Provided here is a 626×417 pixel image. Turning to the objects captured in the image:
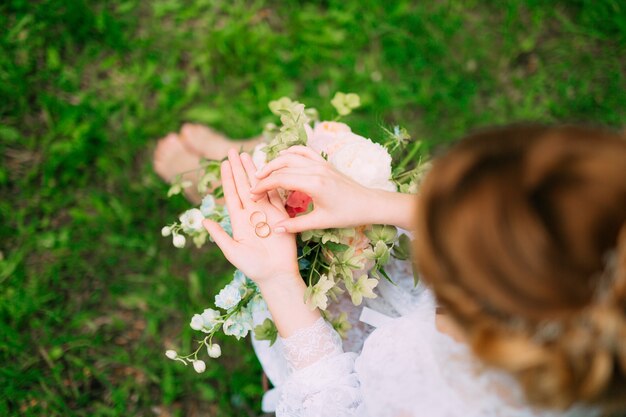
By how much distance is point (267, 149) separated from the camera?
1591 millimetres

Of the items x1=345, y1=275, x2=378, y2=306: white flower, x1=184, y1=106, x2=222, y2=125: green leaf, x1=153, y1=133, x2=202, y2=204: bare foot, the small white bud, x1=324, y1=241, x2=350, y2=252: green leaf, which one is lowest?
x1=153, y1=133, x2=202, y2=204: bare foot

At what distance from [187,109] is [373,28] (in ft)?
3.39

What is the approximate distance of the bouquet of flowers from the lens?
4.85ft

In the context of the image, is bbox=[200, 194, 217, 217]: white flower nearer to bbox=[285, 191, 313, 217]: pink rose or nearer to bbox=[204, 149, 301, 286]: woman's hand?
bbox=[204, 149, 301, 286]: woman's hand

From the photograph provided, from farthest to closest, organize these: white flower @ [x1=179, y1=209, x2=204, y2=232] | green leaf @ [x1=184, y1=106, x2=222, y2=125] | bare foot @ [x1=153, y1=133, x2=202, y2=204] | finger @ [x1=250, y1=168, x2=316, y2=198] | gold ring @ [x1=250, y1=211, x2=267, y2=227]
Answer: green leaf @ [x1=184, y1=106, x2=222, y2=125] < bare foot @ [x1=153, y1=133, x2=202, y2=204] < white flower @ [x1=179, y1=209, x2=204, y2=232] < gold ring @ [x1=250, y1=211, x2=267, y2=227] < finger @ [x1=250, y1=168, x2=316, y2=198]

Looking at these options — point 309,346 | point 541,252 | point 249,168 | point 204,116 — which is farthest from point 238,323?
point 204,116

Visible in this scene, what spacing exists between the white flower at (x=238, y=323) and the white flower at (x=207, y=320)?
33 millimetres

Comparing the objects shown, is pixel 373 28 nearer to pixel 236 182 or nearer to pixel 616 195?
pixel 236 182

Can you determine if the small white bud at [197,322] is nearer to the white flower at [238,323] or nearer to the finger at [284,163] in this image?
the white flower at [238,323]

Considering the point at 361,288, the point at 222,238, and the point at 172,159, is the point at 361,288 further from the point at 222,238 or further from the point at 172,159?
the point at 172,159

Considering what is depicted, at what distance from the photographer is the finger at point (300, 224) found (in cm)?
145

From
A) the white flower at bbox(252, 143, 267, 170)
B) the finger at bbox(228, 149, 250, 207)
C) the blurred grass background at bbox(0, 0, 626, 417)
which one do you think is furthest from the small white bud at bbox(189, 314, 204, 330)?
the blurred grass background at bbox(0, 0, 626, 417)

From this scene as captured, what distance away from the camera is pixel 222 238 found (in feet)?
4.94

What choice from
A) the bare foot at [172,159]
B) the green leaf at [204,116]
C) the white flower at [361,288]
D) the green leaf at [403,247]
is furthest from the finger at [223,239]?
the green leaf at [204,116]
